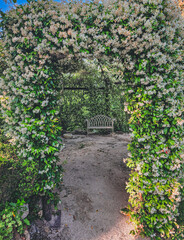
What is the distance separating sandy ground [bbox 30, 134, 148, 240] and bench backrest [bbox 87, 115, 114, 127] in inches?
113

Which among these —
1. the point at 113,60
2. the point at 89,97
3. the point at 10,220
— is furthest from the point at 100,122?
the point at 10,220

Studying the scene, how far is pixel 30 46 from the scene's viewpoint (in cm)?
248

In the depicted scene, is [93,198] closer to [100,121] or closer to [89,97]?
[100,121]

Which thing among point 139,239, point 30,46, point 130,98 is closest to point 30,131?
point 30,46

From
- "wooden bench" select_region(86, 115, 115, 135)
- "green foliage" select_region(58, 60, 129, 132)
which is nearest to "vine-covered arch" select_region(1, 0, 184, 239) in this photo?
"wooden bench" select_region(86, 115, 115, 135)

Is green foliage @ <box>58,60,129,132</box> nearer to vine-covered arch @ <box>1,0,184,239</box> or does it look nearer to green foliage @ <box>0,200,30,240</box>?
vine-covered arch @ <box>1,0,184,239</box>

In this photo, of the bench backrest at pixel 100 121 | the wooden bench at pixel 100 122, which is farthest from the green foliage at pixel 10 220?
the bench backrest at pixel 100 121

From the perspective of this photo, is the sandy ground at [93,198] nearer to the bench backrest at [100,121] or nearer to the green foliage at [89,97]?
the bench backrest at [100,121]

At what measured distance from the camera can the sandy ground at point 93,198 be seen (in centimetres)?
290

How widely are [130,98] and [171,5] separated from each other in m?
1.61

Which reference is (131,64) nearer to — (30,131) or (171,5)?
(171,5)

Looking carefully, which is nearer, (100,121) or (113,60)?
(113,60)

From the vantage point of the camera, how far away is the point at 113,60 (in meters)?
2.79

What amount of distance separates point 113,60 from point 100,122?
5.84m
